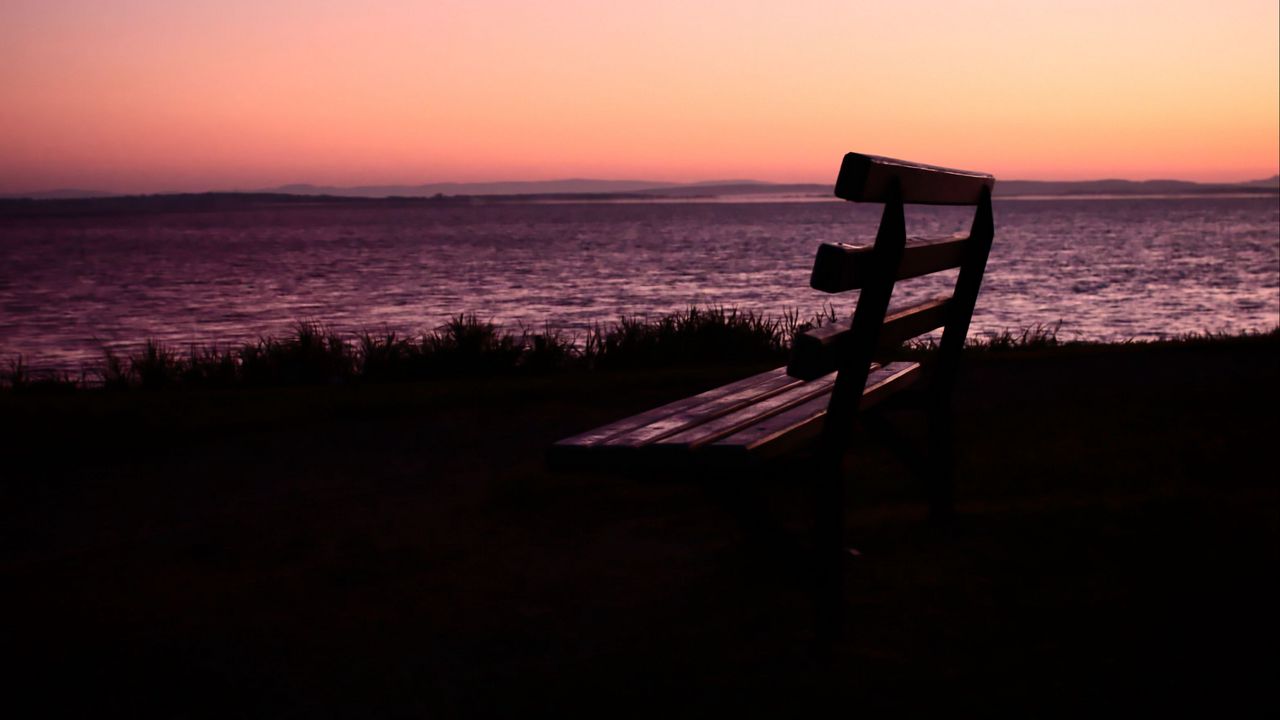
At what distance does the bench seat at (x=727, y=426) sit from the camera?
2.50 metres

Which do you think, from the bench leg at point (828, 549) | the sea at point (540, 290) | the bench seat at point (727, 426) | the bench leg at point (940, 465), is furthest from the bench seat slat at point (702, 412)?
the sea at point (540, 290)

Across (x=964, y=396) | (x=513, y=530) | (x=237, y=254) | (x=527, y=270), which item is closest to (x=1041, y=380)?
(x=964, y=396)

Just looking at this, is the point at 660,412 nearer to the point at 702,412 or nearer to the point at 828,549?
the point at 702,412

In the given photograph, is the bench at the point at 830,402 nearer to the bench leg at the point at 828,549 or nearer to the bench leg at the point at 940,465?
the bench leg at the point at 828,549

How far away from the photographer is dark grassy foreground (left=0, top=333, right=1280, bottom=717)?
2559 millimetres

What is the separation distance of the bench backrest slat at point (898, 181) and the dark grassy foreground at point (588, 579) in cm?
72

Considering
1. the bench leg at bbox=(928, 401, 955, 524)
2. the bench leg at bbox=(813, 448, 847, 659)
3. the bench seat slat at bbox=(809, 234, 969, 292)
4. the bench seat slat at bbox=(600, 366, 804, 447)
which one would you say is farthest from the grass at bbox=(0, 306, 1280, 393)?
the bench leg at bbox=(813, 448, 847, 659)

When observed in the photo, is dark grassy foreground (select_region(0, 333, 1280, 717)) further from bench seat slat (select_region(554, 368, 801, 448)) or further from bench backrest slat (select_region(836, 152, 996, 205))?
bench backrest slat (select_region(836, 152, 996, 205))

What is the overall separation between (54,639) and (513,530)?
1.47m

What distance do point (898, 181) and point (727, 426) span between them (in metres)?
0.72

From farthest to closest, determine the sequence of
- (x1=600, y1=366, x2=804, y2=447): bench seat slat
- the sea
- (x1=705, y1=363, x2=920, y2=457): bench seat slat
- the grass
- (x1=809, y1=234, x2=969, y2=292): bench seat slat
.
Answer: the sea → the grass → (x1=600, y1=366, x2=804, y2=447): bench seat slat → (x1=705, y1=363, x2=920, y2=457): bench seat slat → (x1=809, y1=234, x2=969, y2=292): bench seat slat

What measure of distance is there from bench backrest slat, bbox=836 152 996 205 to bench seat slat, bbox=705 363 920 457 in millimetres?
584

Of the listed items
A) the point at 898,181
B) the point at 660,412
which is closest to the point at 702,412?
the point at 660,412

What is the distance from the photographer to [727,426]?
8.96 ft
